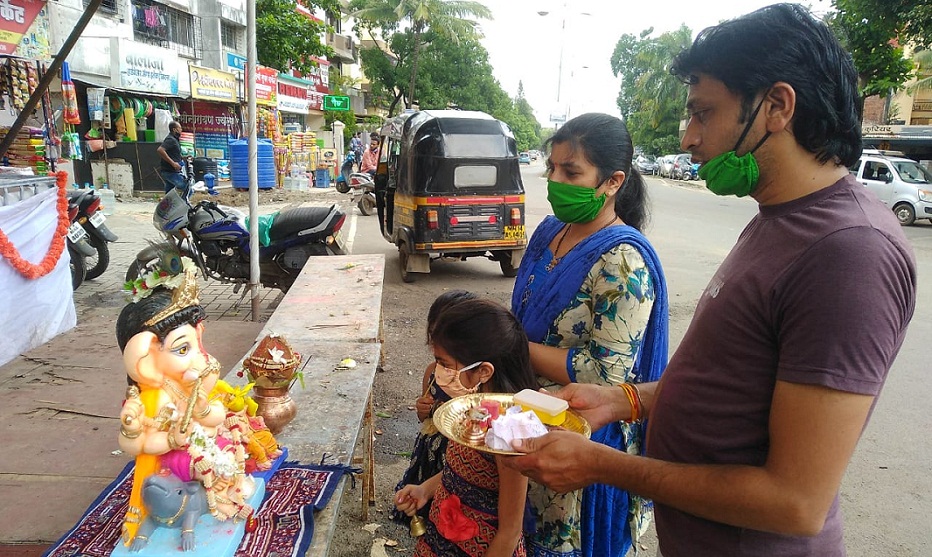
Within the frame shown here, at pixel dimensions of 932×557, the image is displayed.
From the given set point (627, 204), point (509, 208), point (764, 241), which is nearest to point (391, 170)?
point (509, 208)

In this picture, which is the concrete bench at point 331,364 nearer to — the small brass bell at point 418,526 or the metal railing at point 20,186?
the small brass bell at point 418,526

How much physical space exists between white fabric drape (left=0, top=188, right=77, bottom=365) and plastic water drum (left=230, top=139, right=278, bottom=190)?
10.1 meters

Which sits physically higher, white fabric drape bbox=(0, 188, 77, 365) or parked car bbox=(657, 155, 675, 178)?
parked car bbox=(657, 155, 675, 178)

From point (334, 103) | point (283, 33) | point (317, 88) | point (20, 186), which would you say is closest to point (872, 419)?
point (20, 186)

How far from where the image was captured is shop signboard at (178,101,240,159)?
16.5 m

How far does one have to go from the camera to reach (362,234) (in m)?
A: 10.5

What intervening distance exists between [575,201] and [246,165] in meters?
14.2

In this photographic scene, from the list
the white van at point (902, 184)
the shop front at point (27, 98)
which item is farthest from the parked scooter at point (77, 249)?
the white van at point (902, 184)

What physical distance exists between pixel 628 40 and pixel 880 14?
35.2 meters

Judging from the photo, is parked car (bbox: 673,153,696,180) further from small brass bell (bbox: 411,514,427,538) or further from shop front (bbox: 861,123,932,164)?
small brass bell (bbox: 411,514,427,538)

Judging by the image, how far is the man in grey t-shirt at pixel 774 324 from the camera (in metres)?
0.91

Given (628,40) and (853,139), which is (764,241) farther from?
(628,40)

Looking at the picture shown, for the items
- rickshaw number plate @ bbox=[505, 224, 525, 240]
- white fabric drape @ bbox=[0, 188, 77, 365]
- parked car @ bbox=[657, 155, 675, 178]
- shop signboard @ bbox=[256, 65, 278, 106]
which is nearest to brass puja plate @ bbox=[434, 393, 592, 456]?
white fabric drape @ bbox=[0, 188, 77, 365]

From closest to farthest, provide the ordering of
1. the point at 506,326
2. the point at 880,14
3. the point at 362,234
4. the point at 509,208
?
1. the point at 506,326
2. the point at 509,208
3. the point at 362,234
4. the point at 880,14
